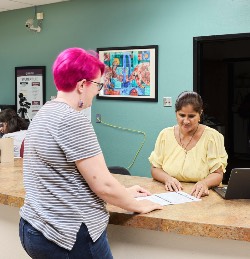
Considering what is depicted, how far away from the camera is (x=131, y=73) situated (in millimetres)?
4941

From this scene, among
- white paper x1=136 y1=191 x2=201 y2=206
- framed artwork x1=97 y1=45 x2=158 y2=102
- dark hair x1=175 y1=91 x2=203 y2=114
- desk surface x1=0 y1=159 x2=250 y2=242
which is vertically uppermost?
framed artwork x1=97 y1=45 x2=158 y2=102

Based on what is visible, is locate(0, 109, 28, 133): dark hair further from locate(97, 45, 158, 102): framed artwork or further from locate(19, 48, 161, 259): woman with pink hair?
locate(19, 48, 161, 259): woman with pink hair

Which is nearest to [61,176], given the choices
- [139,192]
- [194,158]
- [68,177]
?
[68,177]

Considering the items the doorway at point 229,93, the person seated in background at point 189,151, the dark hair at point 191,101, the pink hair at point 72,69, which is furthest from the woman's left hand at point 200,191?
the doorway at point 229,93

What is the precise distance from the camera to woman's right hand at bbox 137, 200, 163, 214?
1.73 meters

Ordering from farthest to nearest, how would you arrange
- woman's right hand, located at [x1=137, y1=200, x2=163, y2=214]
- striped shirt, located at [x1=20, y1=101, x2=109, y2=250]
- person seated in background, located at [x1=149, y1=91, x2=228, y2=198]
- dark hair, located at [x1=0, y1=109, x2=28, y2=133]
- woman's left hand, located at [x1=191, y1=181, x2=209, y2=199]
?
1. dark hair, located at [x1=0, y1=109, x2=28, y2=133]
2. person seated in background, located at [x1=149, y1=91, x2=228, y2=198]
3. woman's left hand, located at [x1=191, y1=181, x2=209, y2=199]
4. woman's right hand, located at [x1=137, y1=200, x2=163, y2=214]
5. striped shirt, located at [x1=20, y1=101, x2=109, y2=250]

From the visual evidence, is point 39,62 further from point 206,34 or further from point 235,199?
point 235,199

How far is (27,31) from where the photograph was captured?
237 inches

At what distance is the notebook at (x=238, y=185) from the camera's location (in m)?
1.82

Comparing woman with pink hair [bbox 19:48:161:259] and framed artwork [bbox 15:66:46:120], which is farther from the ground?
framed artwork [bbox 15:66:46:120]

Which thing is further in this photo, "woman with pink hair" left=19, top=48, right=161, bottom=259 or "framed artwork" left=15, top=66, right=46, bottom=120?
"framed artwork" left=15, top=66, right=46, bottom=120

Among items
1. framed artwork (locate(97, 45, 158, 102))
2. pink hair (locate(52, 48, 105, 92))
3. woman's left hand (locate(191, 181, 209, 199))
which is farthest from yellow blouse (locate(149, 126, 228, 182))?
framed artwork (locate(97, 45, 158, 102))

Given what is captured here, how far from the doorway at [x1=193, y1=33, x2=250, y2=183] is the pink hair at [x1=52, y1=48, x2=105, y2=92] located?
3095 mm

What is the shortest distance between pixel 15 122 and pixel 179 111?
2.12 meters
